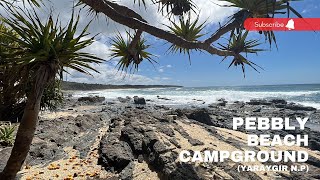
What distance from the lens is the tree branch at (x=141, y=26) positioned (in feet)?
15.6

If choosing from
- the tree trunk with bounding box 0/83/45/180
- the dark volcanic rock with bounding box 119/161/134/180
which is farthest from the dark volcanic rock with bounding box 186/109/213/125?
the tree trunk with bounding box 0/83/45/180

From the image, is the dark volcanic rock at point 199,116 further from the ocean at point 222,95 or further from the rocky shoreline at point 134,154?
the ocean at point 222,95

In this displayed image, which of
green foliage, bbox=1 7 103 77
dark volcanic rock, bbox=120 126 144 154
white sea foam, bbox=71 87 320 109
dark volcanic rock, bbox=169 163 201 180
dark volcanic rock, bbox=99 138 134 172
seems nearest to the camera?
green foliage, bbox=1 7 103 77

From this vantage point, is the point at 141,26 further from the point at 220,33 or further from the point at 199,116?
the point at 199,116

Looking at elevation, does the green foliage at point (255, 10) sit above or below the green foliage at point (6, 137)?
above

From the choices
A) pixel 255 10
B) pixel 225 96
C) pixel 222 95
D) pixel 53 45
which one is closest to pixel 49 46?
pixel 53 45

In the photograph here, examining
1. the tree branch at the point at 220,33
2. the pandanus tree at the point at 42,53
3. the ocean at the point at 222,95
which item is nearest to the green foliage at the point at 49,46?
the pandanus tree at the point at 42,53

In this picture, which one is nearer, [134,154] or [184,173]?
[184,173]

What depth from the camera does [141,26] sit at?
511 cm

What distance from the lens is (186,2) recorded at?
637cm

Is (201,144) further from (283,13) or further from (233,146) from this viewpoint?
(283,13)

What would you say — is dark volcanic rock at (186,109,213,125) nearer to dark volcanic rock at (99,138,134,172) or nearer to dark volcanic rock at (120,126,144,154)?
dark volcanic rock at (120,126,144,154)

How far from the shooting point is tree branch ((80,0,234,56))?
15.6ft

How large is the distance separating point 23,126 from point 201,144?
4335 mm
